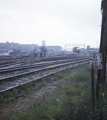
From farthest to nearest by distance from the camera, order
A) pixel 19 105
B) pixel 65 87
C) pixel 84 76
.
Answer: pixel 84 76 < pixel 65 87 < pixel 19 105

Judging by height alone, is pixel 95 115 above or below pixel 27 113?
above

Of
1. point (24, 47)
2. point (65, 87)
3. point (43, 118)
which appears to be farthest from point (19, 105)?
point (24, 47)

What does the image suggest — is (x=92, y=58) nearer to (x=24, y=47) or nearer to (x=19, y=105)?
(x=19, y=105)

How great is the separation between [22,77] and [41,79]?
1.73 metres

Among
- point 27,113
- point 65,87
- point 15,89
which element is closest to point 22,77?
point 15,89

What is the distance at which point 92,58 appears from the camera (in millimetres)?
3764

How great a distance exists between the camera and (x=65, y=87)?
6.85 meters

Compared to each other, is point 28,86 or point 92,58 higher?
point 92,58

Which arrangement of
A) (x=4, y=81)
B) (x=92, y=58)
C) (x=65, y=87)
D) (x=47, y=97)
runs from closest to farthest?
(x=92, y=58), (x=47, y=97), (x=65, y=87), (x=4, y=81)

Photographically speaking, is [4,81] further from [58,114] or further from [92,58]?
[92,58]

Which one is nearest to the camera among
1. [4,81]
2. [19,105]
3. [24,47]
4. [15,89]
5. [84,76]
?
[19,105]

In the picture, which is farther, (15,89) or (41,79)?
(41,79)

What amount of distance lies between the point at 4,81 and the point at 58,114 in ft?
18.1

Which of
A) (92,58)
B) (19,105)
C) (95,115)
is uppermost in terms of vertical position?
(92,58)
